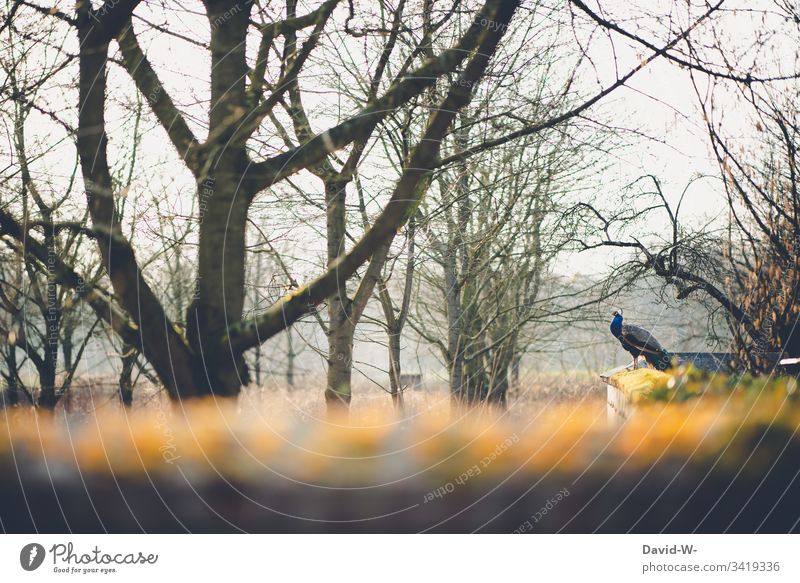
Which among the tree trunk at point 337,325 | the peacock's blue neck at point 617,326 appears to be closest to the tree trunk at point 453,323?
the tree trunk at point 337,325

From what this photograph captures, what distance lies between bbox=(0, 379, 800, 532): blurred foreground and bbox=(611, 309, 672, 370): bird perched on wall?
3.27 ft

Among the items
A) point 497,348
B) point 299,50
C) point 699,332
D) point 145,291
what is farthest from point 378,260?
point 497,348

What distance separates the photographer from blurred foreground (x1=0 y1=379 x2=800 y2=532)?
261 cm

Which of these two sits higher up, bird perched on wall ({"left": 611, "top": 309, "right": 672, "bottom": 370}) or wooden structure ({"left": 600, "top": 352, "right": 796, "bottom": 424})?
bird perched on wall ({"left": 611, "top": 309, "right": 672, "bottom": 370})

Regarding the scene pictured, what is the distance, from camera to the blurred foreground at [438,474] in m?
2.61

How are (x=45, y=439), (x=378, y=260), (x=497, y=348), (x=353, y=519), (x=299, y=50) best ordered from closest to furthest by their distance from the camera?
(x=353, y=519)
(x=45, y=439)
(x=299, y=50)
(x=378, y=260)
(x=497, y=348)

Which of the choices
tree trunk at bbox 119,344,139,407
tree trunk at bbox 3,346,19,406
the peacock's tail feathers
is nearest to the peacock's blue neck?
the peacock's tail feathers

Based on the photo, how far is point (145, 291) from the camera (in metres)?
3.20

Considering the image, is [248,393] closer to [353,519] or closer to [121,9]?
[353,519]

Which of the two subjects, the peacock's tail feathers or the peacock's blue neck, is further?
the peacock's blue neck

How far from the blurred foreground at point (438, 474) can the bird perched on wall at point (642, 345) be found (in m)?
1.00

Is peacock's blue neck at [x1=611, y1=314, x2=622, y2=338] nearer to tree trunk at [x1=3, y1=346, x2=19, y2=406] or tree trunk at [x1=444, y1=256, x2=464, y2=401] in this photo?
tree trunk at [x1=444, y1=256, x2=464, y2=401]

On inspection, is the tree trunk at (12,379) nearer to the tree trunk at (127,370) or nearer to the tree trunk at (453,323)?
the tree trunk at (127,370)
